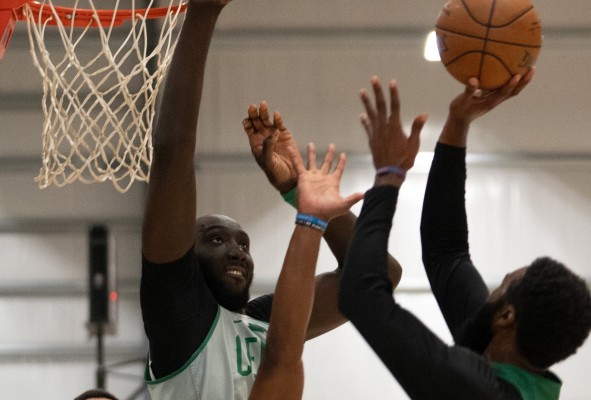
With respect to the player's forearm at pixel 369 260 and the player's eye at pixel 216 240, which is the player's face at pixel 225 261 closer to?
the player's eye at pixel 216 240

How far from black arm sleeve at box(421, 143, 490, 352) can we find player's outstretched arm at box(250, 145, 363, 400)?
0.31 m

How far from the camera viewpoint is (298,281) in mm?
2309

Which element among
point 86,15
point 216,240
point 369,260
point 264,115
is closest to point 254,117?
point 264,115

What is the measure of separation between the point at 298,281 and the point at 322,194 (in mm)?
215

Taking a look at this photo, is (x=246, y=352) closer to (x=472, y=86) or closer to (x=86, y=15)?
(x=472, y=86)

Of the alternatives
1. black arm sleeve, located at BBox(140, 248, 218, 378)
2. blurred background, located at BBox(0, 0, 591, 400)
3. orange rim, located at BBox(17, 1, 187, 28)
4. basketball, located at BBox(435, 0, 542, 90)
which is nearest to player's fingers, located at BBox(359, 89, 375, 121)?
basketball, located at BBox(435, 0, 542, 90)

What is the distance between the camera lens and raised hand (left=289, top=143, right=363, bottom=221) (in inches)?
88.4

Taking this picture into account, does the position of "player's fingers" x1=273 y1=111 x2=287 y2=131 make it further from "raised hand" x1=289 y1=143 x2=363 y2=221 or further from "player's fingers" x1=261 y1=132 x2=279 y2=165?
"raised hand" x1=289 y1=143 x2=363 y2=221

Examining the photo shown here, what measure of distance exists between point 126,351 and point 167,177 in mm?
5519

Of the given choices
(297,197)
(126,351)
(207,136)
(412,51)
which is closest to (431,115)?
(412,51)

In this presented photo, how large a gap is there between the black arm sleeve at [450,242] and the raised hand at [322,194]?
0.31 meters

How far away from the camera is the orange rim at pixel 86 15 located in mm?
3840

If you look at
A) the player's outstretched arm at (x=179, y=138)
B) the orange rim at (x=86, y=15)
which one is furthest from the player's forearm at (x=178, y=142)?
the orange rim at (x=86, y=15)

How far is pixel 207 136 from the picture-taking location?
24.8 feet
